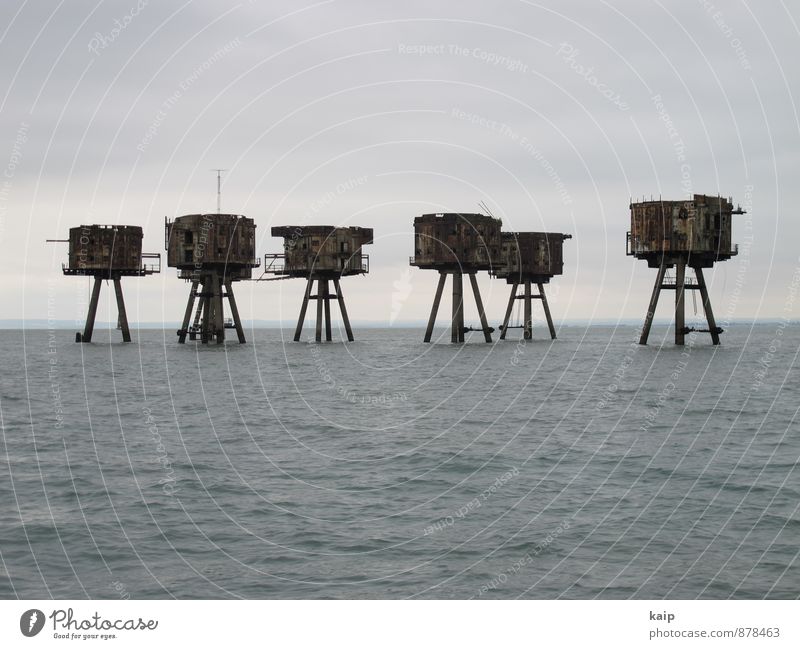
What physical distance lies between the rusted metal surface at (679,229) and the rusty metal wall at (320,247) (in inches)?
978

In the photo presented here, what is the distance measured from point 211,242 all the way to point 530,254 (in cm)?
3129

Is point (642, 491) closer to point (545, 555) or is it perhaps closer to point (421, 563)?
point (545, 555)

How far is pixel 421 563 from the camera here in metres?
15.4

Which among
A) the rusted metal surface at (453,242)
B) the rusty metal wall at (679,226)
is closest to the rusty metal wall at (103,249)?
the rusted metal surface at (453,242)

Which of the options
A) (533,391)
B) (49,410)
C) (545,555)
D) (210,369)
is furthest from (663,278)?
(545,555)

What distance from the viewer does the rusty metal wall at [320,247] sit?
84.2 m

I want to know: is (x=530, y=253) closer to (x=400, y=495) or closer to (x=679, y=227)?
(x=679, y=227)

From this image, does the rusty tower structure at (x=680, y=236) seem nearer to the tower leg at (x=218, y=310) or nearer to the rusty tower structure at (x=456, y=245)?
the rusty tower structure at (x=456, y=245)

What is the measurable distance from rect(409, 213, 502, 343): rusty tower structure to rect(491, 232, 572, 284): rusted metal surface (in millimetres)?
11475

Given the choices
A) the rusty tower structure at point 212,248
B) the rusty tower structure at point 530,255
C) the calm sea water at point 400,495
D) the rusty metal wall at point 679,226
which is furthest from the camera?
the rusty tower structure at point 530,255

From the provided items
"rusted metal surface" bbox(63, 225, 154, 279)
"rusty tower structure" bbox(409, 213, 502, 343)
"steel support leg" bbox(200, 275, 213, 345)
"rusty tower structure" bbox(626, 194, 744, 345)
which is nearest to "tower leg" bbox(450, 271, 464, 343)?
"rusty tower structure" bbox(409, 213, 502, 343)

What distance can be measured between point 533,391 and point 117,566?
3282 cm

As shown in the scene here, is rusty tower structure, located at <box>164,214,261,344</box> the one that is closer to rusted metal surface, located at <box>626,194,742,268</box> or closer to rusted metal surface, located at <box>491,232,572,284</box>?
rusted metal surface, located at <box>491,232,572,284</box>

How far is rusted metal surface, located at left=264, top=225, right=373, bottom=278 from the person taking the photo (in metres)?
84.2
